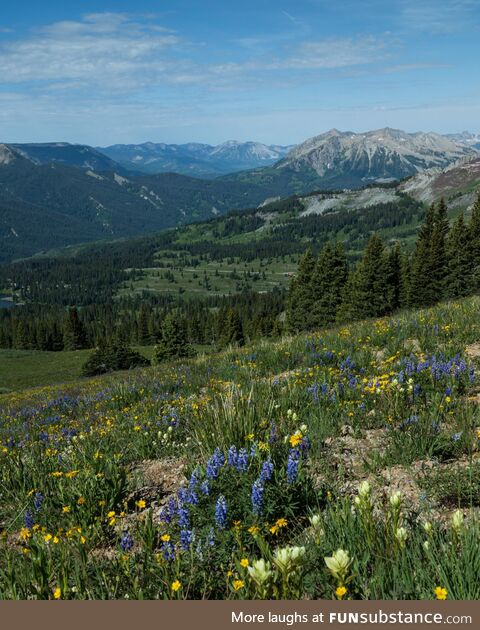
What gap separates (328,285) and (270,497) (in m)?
66.6

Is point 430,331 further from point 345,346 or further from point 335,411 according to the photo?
point 335,411

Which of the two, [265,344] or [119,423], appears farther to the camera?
[265,344]

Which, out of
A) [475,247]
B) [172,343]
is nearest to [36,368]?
[172,343]

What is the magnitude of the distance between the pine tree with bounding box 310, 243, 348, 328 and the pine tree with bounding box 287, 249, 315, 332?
96 cm

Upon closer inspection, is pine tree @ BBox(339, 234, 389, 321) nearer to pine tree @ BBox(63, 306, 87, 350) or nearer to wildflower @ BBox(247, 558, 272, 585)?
wildflower @ BBox(247, 558, 272, 585)

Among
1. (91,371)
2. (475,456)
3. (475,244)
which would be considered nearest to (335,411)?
(475,456)

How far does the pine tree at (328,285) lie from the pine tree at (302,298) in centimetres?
96

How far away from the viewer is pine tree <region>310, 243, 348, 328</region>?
68.4m

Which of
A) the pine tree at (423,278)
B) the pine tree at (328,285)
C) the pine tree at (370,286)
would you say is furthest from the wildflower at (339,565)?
the pine tree at (328,285)

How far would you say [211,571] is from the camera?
11.3 feet

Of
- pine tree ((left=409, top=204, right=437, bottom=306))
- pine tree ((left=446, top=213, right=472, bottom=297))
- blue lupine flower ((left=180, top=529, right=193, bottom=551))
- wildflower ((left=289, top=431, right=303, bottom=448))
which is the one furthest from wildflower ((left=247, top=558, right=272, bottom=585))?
pine tree ((left=409, top=204, right=437, bottom=306))

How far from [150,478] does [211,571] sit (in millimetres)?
2433

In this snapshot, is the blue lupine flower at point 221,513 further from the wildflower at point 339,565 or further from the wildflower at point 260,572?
the wildflower at point 339,565

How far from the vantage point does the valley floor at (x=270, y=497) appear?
3.05 m
